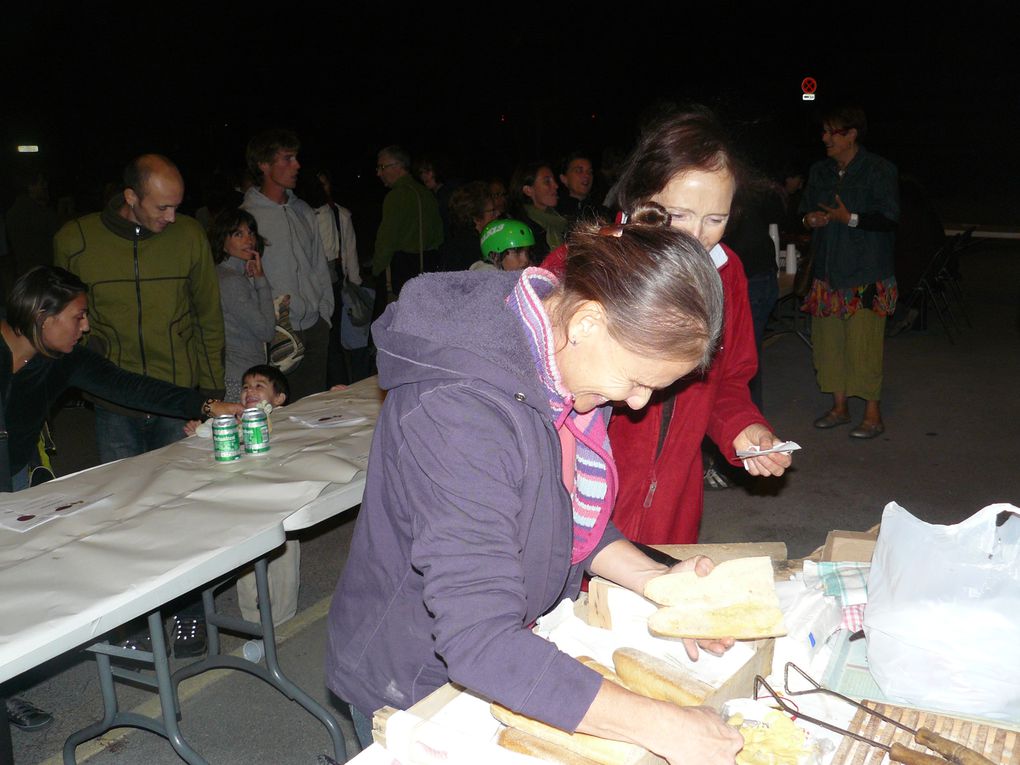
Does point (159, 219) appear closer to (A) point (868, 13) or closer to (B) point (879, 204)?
(B) point (879, 204)

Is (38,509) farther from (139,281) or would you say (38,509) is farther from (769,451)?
(769,451)

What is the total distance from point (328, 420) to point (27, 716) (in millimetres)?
1421

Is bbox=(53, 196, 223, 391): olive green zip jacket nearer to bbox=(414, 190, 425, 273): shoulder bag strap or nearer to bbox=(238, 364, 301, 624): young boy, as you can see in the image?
bbox=(238, 364, 301, 624): young boy

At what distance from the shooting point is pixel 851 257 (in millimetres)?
5371

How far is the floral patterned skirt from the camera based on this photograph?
5.41m

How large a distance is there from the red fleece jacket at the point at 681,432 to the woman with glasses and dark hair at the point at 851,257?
339 centimetres

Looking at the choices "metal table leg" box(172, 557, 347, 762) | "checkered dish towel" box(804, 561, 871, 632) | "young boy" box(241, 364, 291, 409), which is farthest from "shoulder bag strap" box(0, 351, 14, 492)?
"checkered dish towel" box(804, 561, 871, 632)

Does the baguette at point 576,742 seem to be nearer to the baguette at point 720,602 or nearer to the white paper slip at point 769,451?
the baguette at point 720,602

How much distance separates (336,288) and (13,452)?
126 inches

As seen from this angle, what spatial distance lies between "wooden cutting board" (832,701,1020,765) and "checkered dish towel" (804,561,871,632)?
0.97 feet

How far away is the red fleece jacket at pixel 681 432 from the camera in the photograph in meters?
2.18

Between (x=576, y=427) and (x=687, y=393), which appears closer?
(x=576, y=427)

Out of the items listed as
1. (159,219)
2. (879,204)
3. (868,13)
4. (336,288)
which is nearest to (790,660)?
(159,219)

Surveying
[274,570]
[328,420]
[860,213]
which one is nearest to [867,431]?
[860,213]
